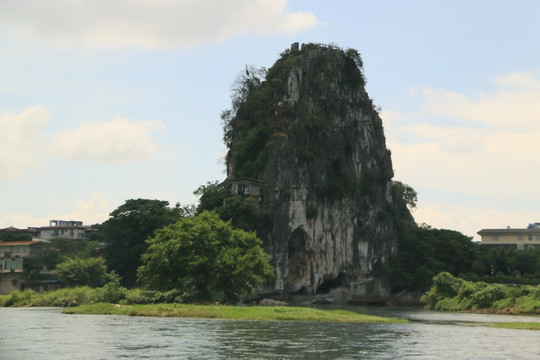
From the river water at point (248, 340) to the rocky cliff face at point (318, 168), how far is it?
226ft

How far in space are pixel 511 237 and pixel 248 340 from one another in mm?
140774

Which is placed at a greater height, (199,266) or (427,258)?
(427,258)

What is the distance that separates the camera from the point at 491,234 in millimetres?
165375

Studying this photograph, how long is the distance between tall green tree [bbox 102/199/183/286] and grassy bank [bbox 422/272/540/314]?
4132cm

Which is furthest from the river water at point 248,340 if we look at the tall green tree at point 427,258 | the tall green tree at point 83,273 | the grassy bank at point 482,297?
the tall green tree at point 427,258

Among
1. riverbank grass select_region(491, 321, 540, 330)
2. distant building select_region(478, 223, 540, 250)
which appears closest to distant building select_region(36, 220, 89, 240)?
distant building select_region(478, 223, 540, 250)

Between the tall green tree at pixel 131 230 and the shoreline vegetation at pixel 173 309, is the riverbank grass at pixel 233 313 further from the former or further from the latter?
the tall green tree at pixel 131 230

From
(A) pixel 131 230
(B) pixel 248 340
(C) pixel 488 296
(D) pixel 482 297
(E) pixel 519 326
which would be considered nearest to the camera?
(B) pixel 248 340

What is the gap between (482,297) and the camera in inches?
3191

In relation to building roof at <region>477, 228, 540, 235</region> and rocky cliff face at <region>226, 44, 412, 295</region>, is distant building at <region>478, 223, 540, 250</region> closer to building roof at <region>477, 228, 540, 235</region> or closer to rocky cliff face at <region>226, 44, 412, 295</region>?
building roof at <region>477, 228, 540, 235</region>

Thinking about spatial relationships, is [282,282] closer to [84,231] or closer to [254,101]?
[254,101]

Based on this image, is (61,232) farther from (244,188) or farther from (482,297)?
(482,297)

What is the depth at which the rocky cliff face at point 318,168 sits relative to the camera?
121 m

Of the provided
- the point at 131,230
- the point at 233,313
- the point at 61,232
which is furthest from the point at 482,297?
the point at 61,232
